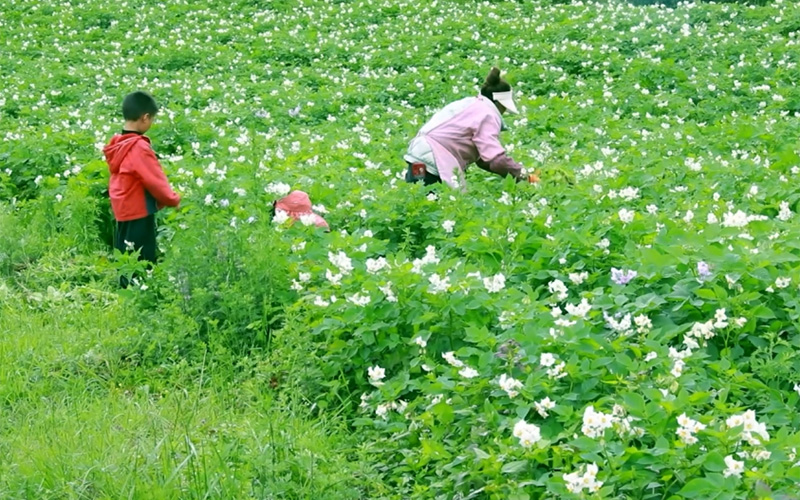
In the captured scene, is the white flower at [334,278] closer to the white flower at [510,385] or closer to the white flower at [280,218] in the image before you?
the white flower at [280,218]

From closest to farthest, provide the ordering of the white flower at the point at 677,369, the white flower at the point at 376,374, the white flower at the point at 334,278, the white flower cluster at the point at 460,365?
the white flower at the point at 677,369, the white flower cluster at the point at 460,365, the white flower at the point at 376,374, the white flower at the point at 334,278

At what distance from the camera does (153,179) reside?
6359 millimetres

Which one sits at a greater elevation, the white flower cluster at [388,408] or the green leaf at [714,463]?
the green leaf at [714,463]

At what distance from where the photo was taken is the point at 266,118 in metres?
11.9

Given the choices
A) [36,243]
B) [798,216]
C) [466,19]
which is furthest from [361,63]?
[798,216]

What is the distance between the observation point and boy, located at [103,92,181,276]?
6359 millimetres

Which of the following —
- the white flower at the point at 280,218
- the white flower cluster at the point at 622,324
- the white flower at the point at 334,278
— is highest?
the white flower cluster at the point at 622,324

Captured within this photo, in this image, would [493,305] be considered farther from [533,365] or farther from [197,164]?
[197,164]

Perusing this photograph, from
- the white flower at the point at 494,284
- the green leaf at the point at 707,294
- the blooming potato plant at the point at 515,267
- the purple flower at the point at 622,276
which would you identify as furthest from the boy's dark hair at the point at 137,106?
the green leaf at the point at 707,294

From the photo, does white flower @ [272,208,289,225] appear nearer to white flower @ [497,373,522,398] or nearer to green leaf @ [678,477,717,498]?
white flower @ [497,373,522,398]

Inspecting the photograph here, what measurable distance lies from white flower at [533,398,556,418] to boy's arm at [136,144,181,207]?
3.69 meters

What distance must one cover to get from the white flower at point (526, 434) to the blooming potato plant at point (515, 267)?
11 mm

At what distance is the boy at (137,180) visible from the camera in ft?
20.9

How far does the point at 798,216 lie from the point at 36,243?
17.4ft
